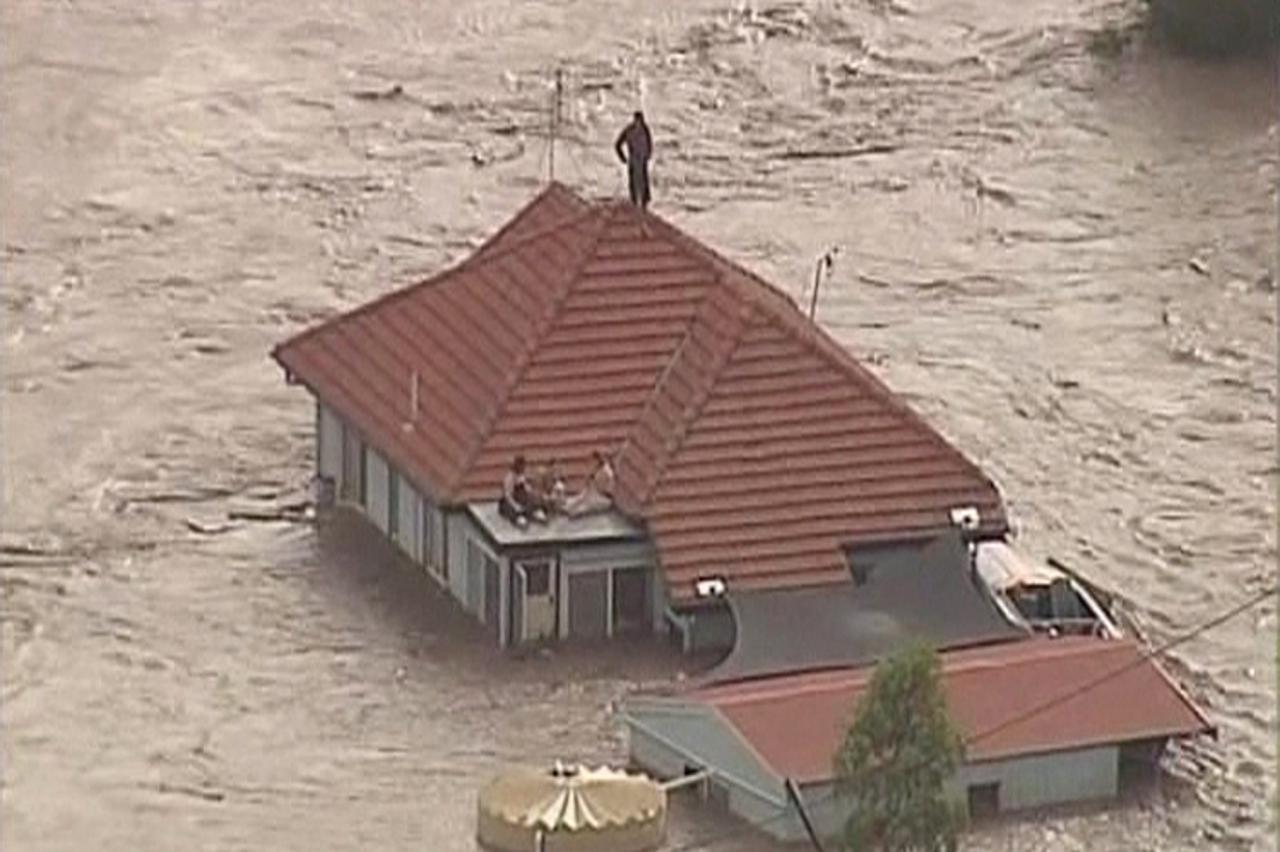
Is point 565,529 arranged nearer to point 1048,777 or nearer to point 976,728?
point 976,728

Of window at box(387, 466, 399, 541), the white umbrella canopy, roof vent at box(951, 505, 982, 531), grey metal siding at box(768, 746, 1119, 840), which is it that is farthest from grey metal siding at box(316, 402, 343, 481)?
grey metal siding at box(768, 746, 1119, 840)

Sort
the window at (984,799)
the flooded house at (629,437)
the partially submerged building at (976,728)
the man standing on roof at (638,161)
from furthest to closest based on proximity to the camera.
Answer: the man standing on roof at (638,161) → the flooded house at (629,437) → the window at (984,799) → the partially submerged building at (976,728)

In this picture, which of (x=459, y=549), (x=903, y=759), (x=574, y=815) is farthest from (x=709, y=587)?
(x=903, y=759)

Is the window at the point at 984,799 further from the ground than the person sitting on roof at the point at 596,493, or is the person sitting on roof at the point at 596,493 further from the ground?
the person sitting on roof at the point at 596,493

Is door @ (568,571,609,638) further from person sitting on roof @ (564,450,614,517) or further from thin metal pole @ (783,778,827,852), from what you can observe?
thin metal pole @ (783,778,827,852)

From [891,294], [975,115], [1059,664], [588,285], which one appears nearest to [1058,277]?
[891,294]

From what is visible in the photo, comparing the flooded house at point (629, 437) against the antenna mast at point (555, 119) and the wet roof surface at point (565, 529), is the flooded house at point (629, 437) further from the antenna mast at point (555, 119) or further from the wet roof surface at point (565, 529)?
the antenna mast at point (555, 119)

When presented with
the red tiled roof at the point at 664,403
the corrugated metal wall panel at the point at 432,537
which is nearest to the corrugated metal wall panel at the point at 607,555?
the red tiled roof at the point at 664,403
